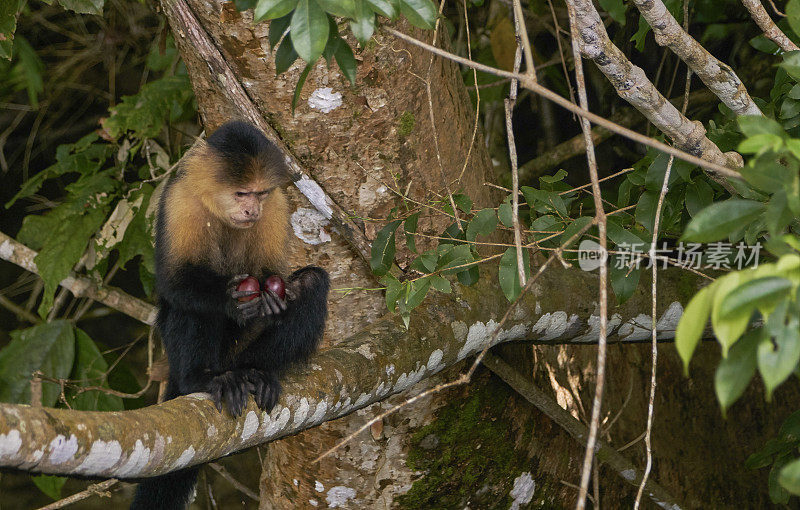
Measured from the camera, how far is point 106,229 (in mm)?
3359

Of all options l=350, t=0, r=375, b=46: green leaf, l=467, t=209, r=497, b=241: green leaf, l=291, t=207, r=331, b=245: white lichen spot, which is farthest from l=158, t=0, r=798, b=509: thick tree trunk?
l=350, t=0, r=375, b=46: green leaf

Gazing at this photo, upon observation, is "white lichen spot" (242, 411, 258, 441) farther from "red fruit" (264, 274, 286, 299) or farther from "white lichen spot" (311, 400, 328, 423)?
"red fruit" (264, 274, 286, 299)

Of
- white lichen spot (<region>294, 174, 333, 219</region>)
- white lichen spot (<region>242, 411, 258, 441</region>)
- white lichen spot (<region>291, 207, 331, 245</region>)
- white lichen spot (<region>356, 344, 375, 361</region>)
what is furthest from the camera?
white lichen spot (<region>291, 207, 331, 245</region>)

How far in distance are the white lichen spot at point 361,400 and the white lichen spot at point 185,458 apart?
A: 55 cm

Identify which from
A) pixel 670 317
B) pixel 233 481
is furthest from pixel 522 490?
pixel 233 481

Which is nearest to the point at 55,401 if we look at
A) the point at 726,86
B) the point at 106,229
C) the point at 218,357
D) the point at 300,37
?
the point at 106,229

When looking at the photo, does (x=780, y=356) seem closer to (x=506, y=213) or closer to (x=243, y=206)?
(x=506, y=213)

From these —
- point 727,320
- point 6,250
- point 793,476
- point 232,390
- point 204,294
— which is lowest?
point 6,250

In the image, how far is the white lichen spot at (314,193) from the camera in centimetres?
236

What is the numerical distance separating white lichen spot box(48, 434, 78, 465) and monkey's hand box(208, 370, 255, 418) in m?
0.42

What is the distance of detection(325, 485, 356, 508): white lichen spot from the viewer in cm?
256

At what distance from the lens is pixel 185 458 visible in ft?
4.88

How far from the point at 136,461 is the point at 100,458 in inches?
3.5

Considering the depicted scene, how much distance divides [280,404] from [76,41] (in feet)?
11.1
